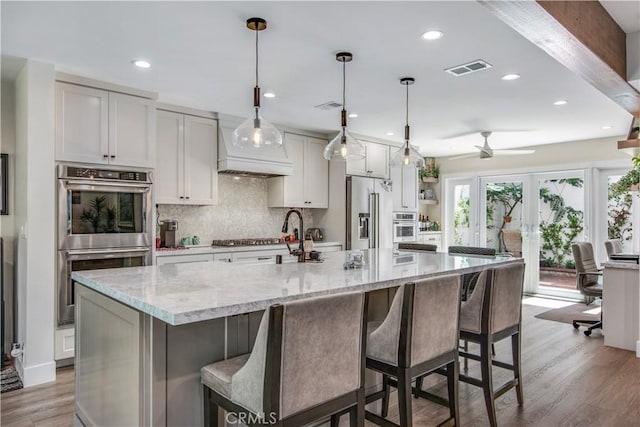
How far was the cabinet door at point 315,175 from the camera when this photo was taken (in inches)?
225

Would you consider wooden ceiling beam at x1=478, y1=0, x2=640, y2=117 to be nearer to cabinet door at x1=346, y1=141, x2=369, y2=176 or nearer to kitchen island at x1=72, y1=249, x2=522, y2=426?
kitchen island at x1=72, y1=249, x2=522, y2=426

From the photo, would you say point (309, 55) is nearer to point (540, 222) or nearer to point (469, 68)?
point (469, 68)

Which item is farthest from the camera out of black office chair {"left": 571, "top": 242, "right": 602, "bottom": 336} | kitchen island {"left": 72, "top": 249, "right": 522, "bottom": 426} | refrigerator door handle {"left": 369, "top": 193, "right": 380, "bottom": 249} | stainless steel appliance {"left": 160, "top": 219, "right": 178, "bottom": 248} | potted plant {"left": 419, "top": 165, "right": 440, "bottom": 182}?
potted plant {"left": 419, "top": 165, "right": 440, "bottom": 182}

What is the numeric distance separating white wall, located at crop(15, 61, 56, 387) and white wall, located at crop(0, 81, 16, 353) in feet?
1.88

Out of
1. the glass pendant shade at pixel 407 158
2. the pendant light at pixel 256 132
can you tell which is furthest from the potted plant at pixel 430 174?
the pendant light at pixel 256 132

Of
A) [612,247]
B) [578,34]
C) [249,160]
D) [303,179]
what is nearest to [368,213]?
[303,179]

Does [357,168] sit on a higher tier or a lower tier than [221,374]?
higher

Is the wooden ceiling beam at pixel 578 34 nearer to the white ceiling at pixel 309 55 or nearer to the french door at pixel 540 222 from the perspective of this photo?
the white ceiling at pixel 309 55

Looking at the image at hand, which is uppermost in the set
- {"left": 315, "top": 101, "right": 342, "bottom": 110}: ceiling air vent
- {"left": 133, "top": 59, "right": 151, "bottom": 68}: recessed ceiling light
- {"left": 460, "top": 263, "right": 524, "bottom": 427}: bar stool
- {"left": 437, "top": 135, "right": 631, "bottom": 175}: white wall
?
{"left": 133, "top": 59, "right": 151, "bottom": 68}: recessed ceiling light

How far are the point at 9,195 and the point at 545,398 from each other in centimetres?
467

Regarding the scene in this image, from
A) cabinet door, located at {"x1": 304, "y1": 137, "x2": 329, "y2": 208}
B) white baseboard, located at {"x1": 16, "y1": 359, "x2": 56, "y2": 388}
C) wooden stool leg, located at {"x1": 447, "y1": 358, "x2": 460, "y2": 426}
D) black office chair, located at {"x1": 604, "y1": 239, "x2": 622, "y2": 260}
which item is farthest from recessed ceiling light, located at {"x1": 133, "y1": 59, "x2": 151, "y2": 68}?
black office chair, located at {"x1": 604, "y1": 239, "x2": 622, "y2": 260}

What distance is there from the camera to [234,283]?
200 cm

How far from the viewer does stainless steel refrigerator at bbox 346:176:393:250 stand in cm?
575

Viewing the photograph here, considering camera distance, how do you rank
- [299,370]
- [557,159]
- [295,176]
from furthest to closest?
[557,159] < [295,176] < [299,370]
